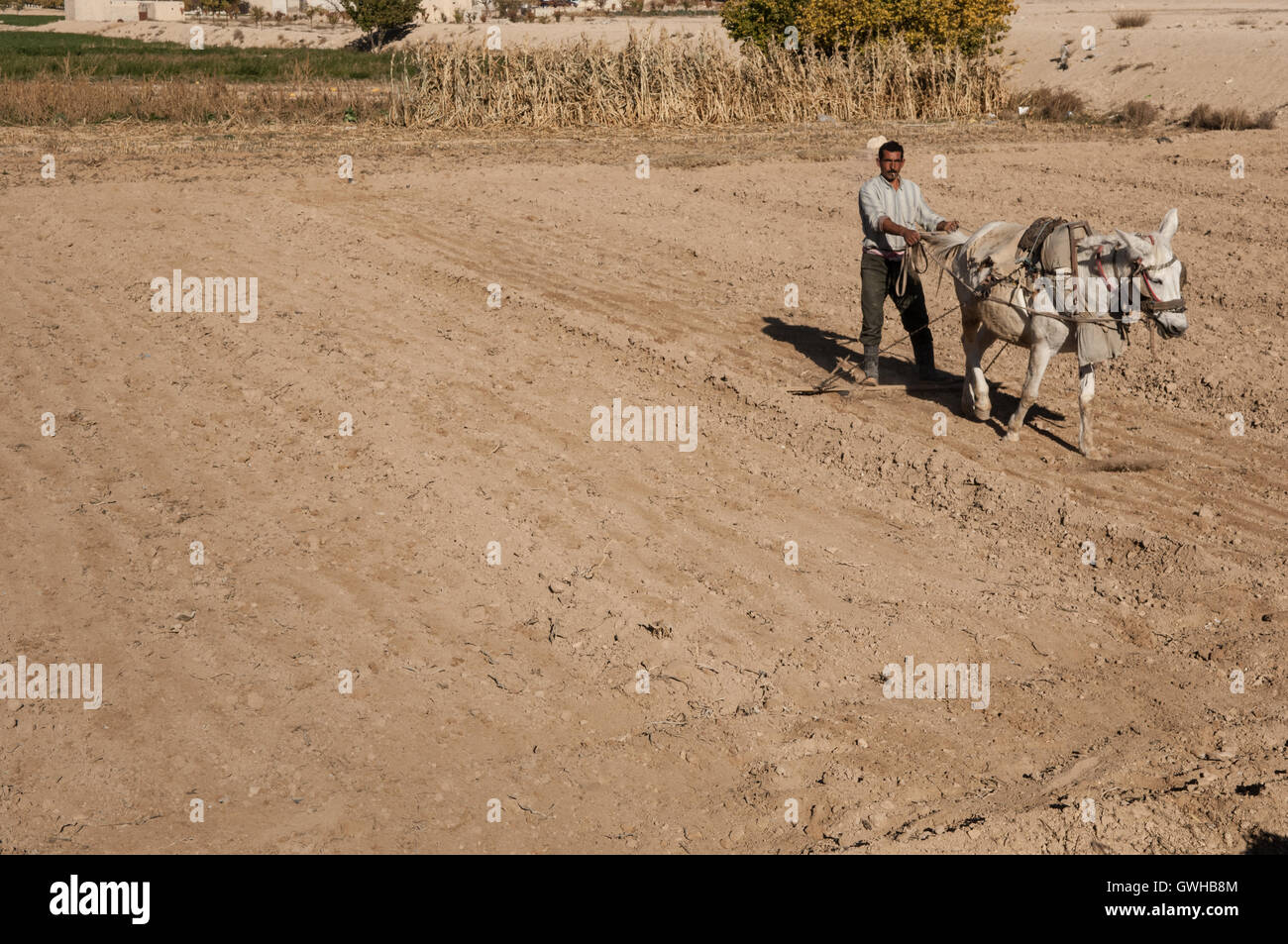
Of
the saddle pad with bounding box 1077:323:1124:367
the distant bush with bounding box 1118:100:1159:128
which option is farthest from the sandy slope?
the distant bush with bounding box 1118:100:1159:128

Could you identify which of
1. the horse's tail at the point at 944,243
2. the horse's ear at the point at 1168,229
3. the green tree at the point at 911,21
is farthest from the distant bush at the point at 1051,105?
the horse's ear at the point at 1168,229

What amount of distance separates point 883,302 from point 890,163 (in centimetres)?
116

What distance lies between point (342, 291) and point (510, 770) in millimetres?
7452

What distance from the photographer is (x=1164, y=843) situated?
4.81 meters

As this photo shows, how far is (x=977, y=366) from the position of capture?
8.95 metres

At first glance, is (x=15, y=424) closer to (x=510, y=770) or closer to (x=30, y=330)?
(x=30, y=330)

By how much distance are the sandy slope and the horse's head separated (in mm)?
1216

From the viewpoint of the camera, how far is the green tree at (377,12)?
60.2 meters

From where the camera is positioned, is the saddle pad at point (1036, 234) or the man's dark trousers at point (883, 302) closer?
the saddle pad at point (1036, 234)

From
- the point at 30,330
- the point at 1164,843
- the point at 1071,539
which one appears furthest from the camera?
the point at 30,330

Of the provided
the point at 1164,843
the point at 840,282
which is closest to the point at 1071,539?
the point at 1164,843

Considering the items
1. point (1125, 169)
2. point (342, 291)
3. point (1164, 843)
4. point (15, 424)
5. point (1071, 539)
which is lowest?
point (1164, 843)

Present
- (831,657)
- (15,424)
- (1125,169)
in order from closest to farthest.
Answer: (831,657)
(15,424)
(1125,169)

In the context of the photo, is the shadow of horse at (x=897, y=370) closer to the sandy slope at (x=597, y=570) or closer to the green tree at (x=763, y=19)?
the sandy slope at (x=597, y=570)
